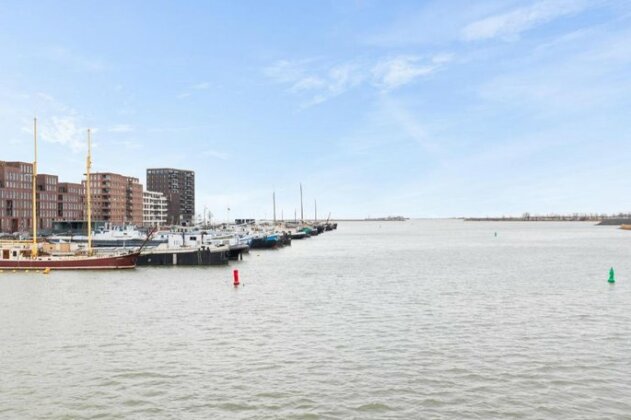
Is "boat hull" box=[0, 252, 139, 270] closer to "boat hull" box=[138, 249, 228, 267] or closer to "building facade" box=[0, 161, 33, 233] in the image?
"boat hull" box=[138, 249, 228, 267]

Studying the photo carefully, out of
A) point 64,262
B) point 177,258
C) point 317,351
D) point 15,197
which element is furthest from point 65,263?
point 15,197

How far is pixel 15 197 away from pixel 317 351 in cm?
19096

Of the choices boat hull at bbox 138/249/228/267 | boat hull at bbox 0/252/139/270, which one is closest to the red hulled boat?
boat hull at bbox 0/252/139/270

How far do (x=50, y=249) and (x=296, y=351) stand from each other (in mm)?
68332

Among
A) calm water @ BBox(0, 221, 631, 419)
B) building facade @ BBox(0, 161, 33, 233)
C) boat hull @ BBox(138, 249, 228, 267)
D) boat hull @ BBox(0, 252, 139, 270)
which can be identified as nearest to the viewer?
calm water @ BBox(0, 221, 631, 419)

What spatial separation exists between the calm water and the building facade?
5930 inches

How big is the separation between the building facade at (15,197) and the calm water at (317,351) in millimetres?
150630

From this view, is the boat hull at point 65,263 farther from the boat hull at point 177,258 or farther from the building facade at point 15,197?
the building facade at point 15,197

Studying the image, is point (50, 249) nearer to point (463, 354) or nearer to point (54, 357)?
point (54, 357)

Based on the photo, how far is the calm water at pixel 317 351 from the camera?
20.7 m

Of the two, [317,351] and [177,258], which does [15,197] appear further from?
[317,351]

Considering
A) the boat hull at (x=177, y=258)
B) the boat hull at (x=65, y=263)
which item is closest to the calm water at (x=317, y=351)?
the boat hull at (x=65, y=263)

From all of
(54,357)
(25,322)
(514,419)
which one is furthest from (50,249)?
(514,419)

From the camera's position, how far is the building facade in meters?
185
